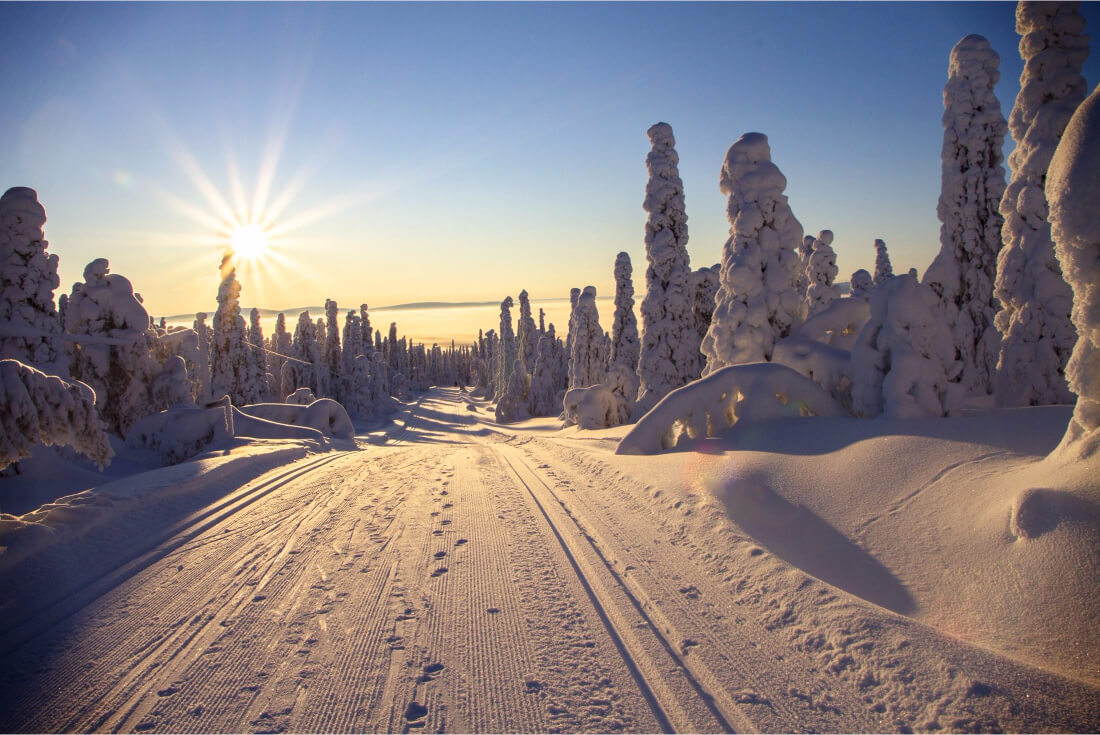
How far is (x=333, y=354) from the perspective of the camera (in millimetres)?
57969

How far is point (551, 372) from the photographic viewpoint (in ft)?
168

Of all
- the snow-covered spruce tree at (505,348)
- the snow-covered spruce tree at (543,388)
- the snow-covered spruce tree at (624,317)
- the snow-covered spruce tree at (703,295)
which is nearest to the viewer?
the snow-covered spruce tree at (703,295)

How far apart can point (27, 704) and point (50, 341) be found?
1678 centimetres

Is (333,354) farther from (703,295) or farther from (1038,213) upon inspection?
(1038,213)

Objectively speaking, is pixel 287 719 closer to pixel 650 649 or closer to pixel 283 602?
pixel 283 602

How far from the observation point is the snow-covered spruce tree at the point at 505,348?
63188mm

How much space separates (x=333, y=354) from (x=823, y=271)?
49.1 meters

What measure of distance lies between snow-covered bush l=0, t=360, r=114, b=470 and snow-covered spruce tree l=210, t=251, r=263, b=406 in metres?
32.7

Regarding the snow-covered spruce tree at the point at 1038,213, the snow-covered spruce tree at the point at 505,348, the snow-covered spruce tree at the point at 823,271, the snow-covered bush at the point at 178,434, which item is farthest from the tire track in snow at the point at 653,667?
the snow-covered spruce tree at the point at 505,348

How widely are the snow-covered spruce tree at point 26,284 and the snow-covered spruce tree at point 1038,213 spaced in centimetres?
2469

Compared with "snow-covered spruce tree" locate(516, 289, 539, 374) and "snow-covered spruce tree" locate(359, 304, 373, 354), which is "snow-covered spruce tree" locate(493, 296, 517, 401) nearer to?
"snow-covered spruce tree" locate(516, 289, 539, 374)

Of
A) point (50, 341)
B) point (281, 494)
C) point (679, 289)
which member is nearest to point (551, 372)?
point (679, 289)

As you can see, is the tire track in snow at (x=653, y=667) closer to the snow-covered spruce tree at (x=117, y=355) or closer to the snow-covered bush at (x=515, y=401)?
the snow-covered spruce tree at (x=117, y=355)

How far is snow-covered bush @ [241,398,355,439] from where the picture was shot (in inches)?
1009
